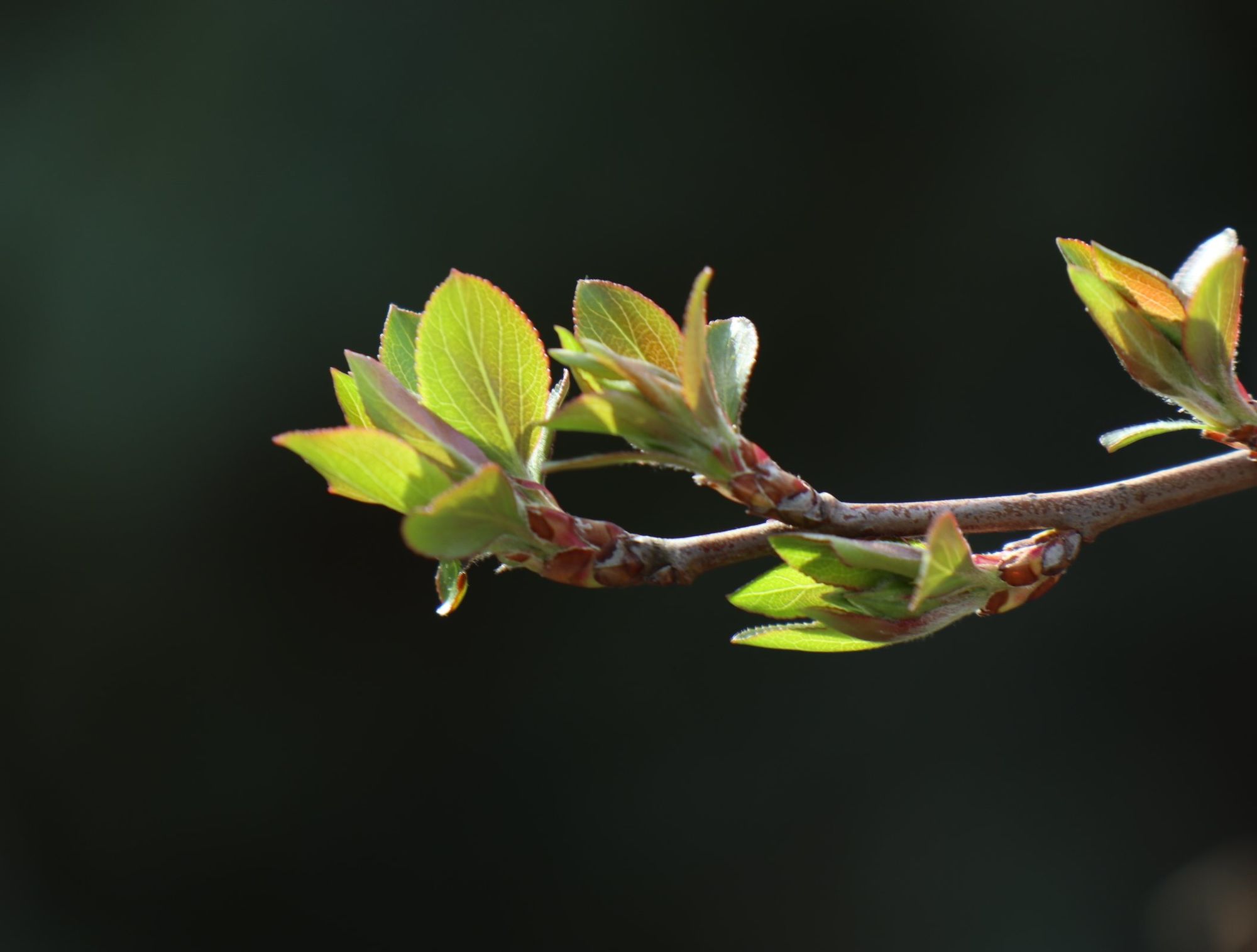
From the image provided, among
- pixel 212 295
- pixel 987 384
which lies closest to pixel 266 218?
pixel 212 295

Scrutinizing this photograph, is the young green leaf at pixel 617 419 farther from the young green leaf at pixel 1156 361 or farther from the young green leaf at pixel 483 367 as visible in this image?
the young green leaf at pixel 1156 361

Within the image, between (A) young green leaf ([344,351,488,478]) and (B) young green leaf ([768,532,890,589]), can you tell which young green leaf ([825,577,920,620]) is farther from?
(A) young green leaf ([344,351,488,478])

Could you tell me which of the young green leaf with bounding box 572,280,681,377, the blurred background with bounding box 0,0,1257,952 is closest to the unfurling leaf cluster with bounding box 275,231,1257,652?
the young green leaf with bounding box 572,280,681,377

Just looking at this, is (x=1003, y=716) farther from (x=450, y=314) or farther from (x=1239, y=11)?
(x=450, y=314)

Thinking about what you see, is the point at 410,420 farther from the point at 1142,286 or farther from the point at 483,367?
the point at 1142,286

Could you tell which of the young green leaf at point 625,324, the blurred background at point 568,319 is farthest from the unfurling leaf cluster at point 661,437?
the blurred background at point 568,319
